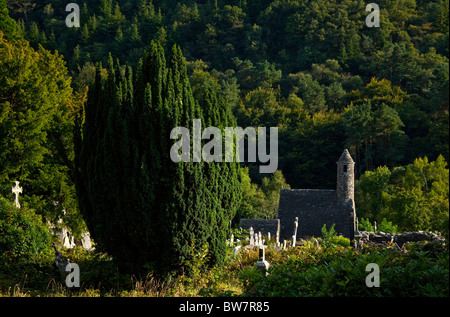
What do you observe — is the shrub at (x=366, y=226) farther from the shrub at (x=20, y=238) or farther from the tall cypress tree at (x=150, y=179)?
the shrub at (x=20, y=238)

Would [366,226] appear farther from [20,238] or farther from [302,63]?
[302,63]

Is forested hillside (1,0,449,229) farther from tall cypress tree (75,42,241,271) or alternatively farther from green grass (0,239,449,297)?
green grass (0,239,449,297)

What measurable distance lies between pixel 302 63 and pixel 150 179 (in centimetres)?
6379

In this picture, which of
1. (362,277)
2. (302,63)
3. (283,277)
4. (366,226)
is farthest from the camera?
(302,63)

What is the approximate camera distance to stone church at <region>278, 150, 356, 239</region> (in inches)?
1221

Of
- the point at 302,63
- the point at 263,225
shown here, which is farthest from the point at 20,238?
the point at 302,63

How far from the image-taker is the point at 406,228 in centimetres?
3253

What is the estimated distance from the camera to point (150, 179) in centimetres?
1029

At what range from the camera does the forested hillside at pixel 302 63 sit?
165ft

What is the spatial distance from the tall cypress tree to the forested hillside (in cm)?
2779

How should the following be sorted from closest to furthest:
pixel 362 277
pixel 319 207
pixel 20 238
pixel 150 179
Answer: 1. pixel 362 277
2. pixel 150 179
3. pixel 20 238
4. pixel 319 207
